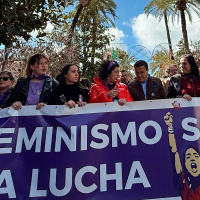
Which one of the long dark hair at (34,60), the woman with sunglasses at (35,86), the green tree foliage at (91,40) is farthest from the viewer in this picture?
the green tree foliage at (91,40)

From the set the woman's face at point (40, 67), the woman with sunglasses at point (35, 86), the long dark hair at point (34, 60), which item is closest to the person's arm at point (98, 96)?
the woman with sunglasses at point (35, 86)

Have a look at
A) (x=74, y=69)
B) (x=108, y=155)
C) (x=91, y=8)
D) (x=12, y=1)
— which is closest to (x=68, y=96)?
(x=74, y=69)

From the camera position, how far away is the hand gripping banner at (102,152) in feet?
8.70

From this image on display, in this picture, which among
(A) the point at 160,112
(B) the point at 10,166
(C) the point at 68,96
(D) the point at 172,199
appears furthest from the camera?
(C) the point at 68,96

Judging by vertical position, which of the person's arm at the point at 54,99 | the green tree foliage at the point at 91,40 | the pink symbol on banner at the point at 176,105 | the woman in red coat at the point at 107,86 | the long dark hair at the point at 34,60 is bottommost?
the pink symbol on banner at the point at 176,105

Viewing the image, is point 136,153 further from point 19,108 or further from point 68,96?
point 19,108

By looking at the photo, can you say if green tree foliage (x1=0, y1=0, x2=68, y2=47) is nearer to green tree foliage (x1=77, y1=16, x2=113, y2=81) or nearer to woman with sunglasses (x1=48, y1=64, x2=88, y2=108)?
woman with sunglasses (x1=48, y1=64, x2=88, y2=108)

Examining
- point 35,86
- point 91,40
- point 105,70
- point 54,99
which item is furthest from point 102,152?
point 91,40

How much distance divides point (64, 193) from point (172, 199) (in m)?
1.10

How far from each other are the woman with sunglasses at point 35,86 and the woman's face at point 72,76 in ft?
0.79

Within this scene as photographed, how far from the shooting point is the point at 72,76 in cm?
340

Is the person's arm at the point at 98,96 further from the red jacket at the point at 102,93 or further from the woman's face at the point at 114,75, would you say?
the woman's face at the point at 114,75

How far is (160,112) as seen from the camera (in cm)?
309

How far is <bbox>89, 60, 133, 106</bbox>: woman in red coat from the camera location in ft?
11.0
